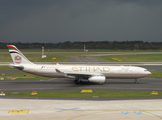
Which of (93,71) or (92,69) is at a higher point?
(92,69)

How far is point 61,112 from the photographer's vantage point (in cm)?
2308

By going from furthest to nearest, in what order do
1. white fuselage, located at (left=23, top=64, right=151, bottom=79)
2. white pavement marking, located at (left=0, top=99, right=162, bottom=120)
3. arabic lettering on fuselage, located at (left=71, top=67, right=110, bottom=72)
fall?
1. arabic lettering on fuselage, located at (left=71, top=67, right=110, bottom=72)
2. white fuselage, located at (left=23, top=64, right=151, bottom=79)
3. white pavement marking, located at (left=0, top=99, right=162, bottom=120)

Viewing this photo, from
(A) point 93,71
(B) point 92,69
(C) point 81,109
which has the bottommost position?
(C) point 81,109

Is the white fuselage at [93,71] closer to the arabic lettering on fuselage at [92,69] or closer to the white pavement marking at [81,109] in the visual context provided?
the arabic lettering on fuselage at [92,69]

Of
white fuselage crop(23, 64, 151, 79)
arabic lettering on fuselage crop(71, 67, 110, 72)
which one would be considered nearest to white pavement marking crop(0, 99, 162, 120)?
white fuselage crop(23, 64, 151, 79)

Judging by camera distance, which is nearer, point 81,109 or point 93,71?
point 81,109

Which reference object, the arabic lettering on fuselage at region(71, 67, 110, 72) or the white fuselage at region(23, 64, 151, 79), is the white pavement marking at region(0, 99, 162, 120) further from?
the arabic lettering on fuselage at region(71, 67, 110, 72)

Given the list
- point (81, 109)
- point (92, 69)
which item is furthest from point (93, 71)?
point (81, 109)

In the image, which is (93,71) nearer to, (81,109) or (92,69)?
(92,69)

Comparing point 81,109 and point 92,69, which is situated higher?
point 92,69

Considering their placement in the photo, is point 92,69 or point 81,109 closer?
point 81,109

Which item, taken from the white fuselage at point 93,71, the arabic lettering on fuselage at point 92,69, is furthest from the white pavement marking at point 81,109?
the arabic lettering on fuselage at point 92,69

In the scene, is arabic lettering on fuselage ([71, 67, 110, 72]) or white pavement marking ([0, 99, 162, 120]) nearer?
white pavement marking ([0, 99, 162, 120])

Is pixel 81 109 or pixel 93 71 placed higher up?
pixel 93 71
